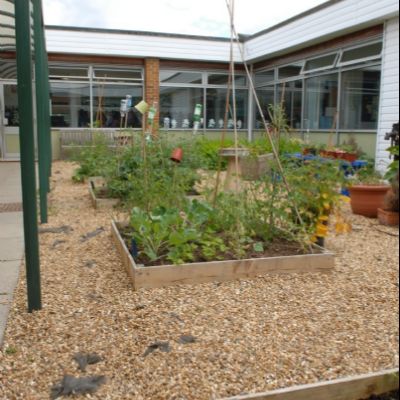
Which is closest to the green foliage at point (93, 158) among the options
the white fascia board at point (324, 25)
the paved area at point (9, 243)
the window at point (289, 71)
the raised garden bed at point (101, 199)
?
the raised garden bed at point (101, 199)

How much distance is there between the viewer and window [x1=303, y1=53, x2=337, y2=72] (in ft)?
34.7

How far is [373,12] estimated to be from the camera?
857cm

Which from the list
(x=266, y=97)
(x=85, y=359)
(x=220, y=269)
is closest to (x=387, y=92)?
(x=266, y=97)

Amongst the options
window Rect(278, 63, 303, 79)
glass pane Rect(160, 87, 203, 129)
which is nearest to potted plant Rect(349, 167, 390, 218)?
window Rect(278, 63, 303, 79)

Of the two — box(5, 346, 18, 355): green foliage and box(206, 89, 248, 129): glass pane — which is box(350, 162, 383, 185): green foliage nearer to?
box(5, 346, 18, 355): green foliage

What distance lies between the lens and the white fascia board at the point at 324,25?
8508mm

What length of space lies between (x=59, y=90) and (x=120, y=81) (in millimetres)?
1738

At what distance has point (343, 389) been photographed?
2059 mm

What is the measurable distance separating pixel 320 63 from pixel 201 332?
9.70 m

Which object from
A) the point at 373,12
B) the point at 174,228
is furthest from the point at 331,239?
the point at 373,12

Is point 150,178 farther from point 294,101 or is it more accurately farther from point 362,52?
point 294,101

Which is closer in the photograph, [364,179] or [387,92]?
[364,179]

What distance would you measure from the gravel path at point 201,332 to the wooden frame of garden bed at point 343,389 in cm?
8

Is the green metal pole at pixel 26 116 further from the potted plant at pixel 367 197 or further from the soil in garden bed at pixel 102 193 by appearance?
the potted plant at pixel 367 197
